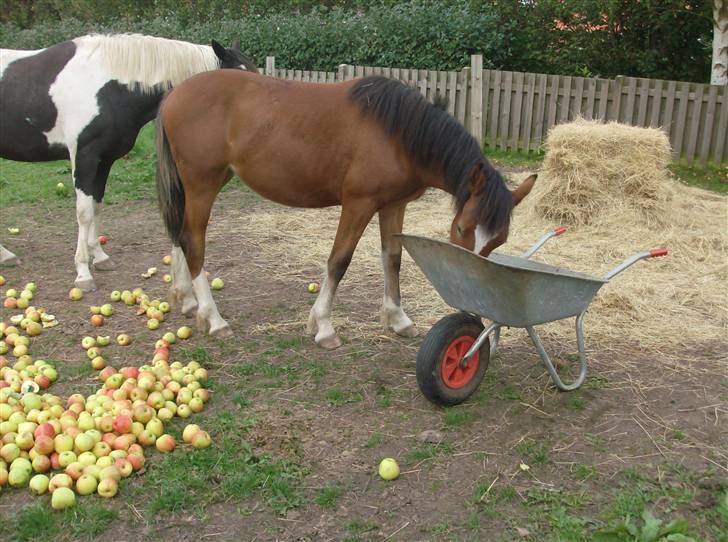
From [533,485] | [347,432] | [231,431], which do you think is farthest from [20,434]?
[533,485]

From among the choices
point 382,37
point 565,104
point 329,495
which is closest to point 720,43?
point 565,104

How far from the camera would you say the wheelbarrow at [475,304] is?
3.17 metres

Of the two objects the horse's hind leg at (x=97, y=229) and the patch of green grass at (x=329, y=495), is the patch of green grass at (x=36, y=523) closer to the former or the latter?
the patch of green grass at (x=329, y=495)

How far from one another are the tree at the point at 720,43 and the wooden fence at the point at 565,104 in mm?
1297

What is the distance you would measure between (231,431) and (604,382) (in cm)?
224

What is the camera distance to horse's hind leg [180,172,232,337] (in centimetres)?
446

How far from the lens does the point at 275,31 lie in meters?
14.9

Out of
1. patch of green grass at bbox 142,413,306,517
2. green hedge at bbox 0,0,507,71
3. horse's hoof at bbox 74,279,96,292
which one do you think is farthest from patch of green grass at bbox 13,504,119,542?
green hedge at bbox 0,0,507,71

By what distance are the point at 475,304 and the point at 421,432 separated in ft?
2.40

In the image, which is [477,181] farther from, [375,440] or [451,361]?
[375,440]

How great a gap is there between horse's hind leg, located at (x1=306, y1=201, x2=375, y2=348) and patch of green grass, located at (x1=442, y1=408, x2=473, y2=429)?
1.08 meters

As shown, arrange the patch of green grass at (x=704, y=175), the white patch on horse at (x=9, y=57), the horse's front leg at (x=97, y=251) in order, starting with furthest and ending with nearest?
1. the patch of green grass at (x=704, y=175)
2. the horse's front leg at (x=97, y=251)
3. the white patch on horse at (x=9, y=57)

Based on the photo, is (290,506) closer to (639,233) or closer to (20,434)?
(20,434)

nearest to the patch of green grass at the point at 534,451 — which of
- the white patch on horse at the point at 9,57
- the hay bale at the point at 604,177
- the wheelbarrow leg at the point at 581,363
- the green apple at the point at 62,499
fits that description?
the wheelbarrow leg at the point at 581,363
